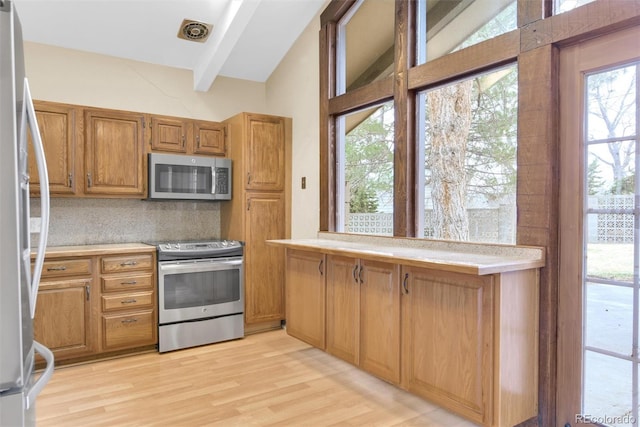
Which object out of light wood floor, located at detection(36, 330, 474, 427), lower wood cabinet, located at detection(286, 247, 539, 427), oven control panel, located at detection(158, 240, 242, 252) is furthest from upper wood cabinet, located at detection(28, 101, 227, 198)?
lower wood cabinet, located at detection(286, 247, 539, 427)

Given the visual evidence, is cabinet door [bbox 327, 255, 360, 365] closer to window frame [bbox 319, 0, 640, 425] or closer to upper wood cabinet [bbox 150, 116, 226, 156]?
window frame [bbox 319, 0, 640, 425]

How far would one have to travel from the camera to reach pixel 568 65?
208 cm

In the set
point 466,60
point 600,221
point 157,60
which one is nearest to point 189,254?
point 157,60

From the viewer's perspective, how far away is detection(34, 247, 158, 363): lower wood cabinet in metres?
3.06

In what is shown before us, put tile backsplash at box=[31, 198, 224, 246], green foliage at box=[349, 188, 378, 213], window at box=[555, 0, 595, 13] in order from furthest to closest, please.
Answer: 1. tile backsplash at box=[31, 198, 224, 246]
2. green foliage at box=[349, 188, 378, 213]
3. window at box=[555, 0, 595, 13]

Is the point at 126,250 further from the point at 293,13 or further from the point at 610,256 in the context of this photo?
the point at 610,256

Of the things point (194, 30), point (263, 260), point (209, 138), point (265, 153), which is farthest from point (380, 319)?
point (194, 30)

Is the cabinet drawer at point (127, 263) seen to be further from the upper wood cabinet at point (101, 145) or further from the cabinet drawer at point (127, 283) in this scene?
the upper wood cabinet at point (101, 145)

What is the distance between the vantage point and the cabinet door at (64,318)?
3035mm

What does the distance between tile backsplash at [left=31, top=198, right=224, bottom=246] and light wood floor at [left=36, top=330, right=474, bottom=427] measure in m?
1.12

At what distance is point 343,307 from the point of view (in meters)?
2.83

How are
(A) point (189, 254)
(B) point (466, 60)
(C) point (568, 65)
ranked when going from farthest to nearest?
(A) point (189, 254)
(B) point (466, 60)
(C) point (568, 65)

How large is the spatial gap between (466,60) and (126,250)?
9.27 feet

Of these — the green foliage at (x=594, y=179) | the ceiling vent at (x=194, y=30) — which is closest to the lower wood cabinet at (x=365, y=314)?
the green foliage at (x=594, y=179)
